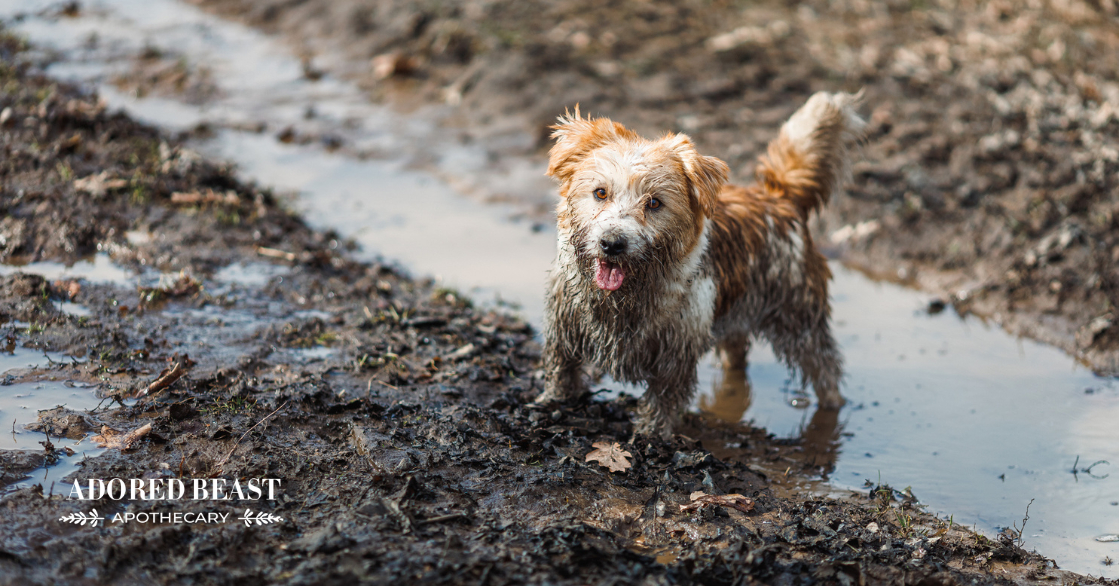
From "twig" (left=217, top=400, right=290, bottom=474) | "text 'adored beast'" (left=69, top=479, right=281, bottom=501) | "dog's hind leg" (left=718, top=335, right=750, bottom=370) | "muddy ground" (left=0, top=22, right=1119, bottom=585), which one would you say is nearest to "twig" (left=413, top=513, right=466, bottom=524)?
"muddy ground" (left=0, top=22, right=1119, bottom=585)

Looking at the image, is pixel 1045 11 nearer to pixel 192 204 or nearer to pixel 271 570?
pixel 192 204

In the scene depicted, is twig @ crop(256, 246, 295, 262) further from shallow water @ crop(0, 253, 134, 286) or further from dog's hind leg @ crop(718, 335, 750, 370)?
dog's hind leg @ crop(718, 335, 750, 370)

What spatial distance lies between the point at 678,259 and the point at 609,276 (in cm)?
51

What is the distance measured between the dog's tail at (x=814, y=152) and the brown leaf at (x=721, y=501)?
2581mm

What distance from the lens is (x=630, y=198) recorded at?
4.55m

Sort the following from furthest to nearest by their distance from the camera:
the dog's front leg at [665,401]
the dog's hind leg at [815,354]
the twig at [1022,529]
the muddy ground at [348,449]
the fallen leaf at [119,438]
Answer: the dog's hind leg at [815,354] → the dog's front leg at [665,401] → the twig at [1022,529] → the fallen leaf at [119,438] → the muddy ground at [348,449]

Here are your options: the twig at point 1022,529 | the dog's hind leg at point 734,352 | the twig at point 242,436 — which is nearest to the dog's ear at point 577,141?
the twig at point 242,436

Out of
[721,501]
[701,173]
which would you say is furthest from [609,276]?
[721,501]

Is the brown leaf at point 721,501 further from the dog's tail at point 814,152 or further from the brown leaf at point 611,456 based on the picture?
the dog's tail at point 814,152

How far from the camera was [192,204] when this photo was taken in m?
8.05

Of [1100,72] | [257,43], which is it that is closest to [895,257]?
[1100,72]

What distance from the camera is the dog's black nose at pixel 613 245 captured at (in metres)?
4.35

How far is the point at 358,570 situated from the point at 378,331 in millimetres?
3052

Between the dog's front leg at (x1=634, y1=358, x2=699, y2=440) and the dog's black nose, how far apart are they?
1.25 m
